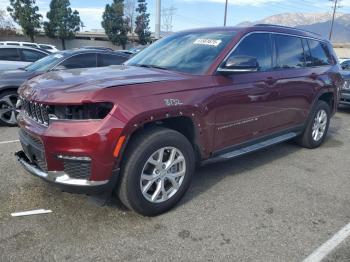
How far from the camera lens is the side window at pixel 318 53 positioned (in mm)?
5817

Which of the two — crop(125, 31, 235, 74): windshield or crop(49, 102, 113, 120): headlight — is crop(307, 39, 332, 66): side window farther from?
crop(49, 102, 113, 120): headlight

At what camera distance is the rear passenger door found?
494 cm

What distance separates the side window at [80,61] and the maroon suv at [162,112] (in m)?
3.35

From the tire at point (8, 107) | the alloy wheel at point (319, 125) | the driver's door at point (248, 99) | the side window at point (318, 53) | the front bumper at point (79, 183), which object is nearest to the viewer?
the front bumper at point (79, 183)

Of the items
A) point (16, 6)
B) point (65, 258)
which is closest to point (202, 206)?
point (65, 258)

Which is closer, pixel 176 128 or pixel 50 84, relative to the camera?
pixel 50 84

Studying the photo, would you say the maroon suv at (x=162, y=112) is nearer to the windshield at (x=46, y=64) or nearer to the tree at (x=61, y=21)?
the windshield at (x=46, y=64)

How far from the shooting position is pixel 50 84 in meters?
3.39

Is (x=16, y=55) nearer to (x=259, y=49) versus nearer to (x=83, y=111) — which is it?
(x=259, y=49)

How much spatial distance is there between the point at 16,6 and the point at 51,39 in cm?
563

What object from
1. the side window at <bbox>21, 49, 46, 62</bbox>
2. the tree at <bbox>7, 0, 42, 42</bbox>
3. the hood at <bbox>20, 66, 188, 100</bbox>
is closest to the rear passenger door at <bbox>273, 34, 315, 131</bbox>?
the hood at <bbox>20, 66, 188, 100</bbox>

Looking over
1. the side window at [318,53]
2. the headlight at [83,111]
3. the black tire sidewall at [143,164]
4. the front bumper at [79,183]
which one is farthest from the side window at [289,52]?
the front bumper at [79,183]

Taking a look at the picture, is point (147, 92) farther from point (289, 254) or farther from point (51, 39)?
point (51, 39)

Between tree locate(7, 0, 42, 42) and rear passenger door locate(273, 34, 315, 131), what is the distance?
4482 centimetres
